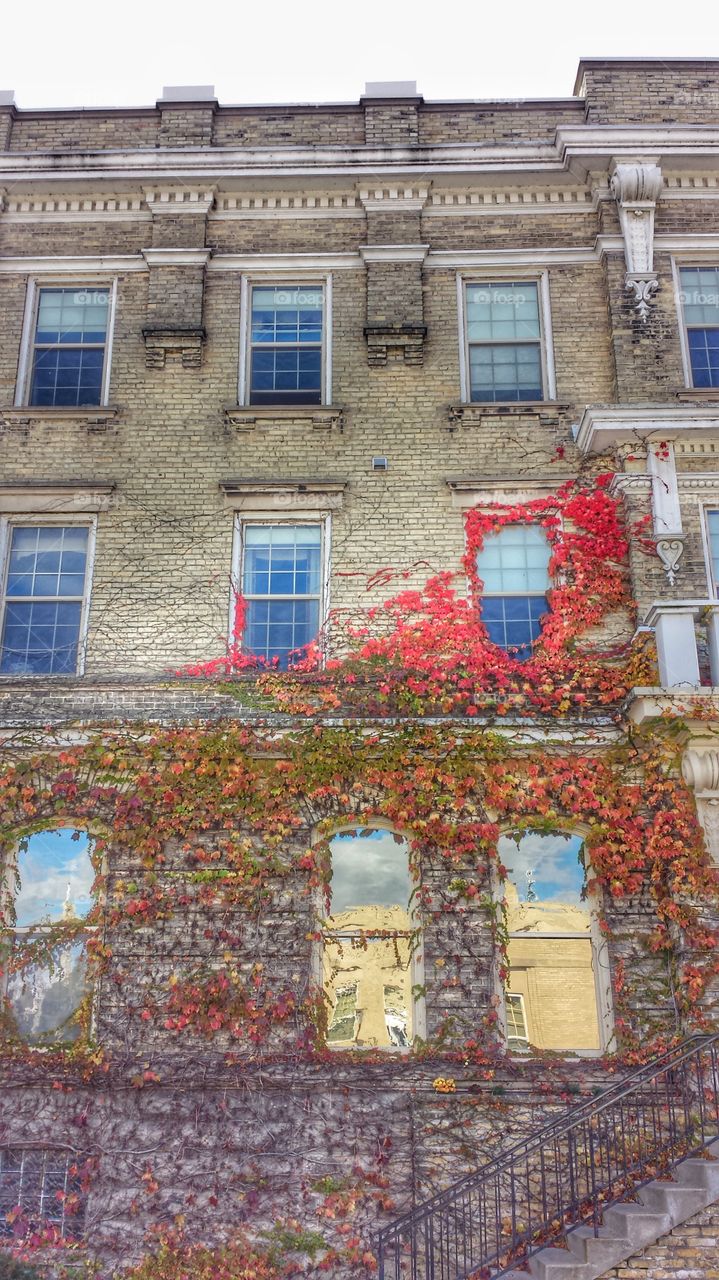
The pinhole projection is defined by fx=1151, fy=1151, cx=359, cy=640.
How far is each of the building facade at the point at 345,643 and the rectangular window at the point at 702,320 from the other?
2.6 inches

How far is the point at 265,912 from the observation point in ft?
40.1

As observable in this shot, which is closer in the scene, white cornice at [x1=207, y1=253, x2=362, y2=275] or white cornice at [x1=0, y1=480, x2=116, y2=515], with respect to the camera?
white cornice at [x1=0, y1=480, x2=116, y2=515]

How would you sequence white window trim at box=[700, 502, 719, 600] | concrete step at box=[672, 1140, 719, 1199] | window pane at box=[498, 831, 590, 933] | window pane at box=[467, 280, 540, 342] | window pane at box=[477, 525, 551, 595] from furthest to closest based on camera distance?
1. window pane at box=[467, 280, 540, 342]
2. window pane at box=[477, 525, 551, 595]
3. white window trim at box=[700, 502, 719, 600]
4. window pane at box=[498, 831, 590, 933]
5. concrete step at box=[672, 1140, 719, 1199]

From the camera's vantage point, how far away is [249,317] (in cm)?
1538

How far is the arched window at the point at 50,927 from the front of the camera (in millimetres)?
12234

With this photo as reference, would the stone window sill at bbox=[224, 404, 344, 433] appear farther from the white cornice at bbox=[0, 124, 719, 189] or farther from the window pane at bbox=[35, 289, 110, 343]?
the white cornice at bbox=[0, 124, 719, 189]

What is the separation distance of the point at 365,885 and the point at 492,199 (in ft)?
30.5

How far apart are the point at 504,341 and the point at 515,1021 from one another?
335 inches

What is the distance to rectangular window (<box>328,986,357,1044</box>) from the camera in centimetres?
1203

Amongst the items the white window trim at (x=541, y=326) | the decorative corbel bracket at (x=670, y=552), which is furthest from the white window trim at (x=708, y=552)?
the white window trim at (x=541, y=326)

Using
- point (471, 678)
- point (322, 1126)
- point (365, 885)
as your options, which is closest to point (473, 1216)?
point (322, 1126)

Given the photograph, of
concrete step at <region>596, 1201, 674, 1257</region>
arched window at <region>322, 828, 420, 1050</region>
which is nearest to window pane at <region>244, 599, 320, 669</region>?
arched window at <region>322, 828, 420, 1050</region>

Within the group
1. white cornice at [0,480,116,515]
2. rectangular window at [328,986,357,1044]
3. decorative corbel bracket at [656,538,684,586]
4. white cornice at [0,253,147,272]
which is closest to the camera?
rectangular window at [328,986,357,1044]

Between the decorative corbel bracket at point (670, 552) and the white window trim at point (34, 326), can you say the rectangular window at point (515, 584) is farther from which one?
the white window trim at point (34, 326)
